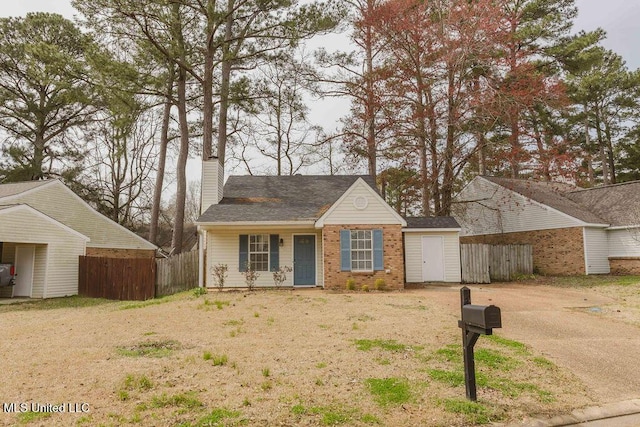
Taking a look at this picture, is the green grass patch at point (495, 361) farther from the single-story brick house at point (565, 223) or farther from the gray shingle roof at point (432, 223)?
the single-story brick house at point (565, 223)

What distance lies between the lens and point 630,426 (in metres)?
3.96

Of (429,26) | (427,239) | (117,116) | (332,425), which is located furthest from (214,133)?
(332,425)

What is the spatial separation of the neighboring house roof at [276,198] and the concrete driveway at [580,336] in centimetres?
624

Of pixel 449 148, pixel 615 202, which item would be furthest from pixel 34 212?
pixel 615 202

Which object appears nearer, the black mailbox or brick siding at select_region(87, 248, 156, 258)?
the black mailbox

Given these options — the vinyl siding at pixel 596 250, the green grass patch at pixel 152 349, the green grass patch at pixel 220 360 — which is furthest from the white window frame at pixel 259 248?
the vinyl siding at pixel 596 250

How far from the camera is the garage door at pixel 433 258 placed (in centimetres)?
1625

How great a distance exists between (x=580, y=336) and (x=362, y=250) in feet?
25.5

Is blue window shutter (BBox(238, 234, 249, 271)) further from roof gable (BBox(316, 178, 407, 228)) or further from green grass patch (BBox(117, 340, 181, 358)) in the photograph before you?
green grass patch (BBox(117, 340, 181, 358))

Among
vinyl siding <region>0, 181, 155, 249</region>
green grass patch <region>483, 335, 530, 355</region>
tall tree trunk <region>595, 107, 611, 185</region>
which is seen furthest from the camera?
tall tree trunk <region>595, 107, 611, 185</region>

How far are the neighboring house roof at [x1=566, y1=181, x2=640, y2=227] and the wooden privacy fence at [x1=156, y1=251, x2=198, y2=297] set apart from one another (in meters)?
19.6

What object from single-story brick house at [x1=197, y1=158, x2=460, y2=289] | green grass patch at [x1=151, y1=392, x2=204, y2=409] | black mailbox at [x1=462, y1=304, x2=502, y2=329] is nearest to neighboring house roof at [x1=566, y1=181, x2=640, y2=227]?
single-story brick house at [x1=197, y1=158, x2=460, y2=289]

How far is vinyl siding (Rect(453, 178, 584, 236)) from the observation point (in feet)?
65.4

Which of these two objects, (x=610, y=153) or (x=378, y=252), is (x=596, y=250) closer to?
(x=378, y=252)
